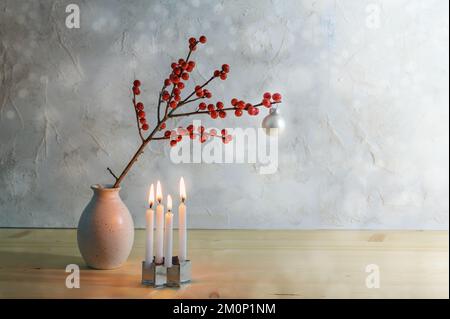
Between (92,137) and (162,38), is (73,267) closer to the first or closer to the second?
(92,137)

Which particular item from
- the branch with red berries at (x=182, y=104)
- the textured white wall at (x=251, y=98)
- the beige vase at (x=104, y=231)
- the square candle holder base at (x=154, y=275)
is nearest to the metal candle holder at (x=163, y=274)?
the square candle holder base at (x=154, y=275)

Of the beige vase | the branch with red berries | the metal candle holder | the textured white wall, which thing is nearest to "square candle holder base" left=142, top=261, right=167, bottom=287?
the metal candle holder

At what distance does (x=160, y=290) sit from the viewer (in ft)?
3.68

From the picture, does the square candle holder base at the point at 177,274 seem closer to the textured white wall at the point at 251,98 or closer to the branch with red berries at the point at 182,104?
the branch with red berries at the point at 182,104

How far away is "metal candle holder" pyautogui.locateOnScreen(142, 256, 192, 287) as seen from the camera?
1140mm

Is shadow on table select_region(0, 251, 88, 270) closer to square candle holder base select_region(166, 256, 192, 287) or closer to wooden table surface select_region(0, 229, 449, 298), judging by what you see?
wooden table surface select_region(0, 229, 449, 298)

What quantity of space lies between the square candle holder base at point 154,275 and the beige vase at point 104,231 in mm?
108

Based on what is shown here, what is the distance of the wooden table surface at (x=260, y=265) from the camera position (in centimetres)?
112

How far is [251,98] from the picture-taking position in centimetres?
166

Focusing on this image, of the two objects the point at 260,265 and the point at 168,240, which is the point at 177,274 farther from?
the point at 260,265

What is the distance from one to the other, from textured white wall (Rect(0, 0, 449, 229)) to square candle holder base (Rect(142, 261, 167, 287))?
0.55m
